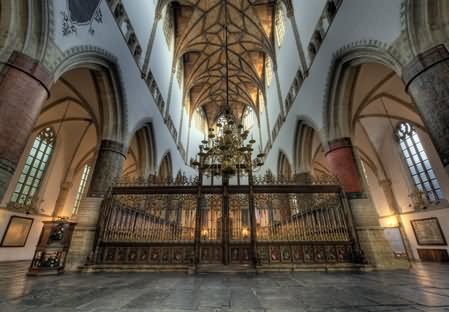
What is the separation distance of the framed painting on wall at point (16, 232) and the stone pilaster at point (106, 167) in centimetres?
754

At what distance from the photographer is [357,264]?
5.39m

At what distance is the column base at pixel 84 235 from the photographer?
5723 millimetres

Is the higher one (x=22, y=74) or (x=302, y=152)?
(x=302, y=152)

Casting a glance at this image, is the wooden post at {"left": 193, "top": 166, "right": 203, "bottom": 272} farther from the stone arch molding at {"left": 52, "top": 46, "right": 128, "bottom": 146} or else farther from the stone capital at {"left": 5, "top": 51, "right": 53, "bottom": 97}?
the stone capital at {"left": 5, "top": 51, "right": 53, "bottom": 97}

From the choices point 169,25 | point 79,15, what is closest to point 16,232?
point 79,15

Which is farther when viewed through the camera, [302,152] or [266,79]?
[266,79]

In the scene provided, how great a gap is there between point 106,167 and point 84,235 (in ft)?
8.06

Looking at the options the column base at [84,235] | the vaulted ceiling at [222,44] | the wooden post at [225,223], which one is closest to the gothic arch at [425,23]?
the wooden post at [225,223]

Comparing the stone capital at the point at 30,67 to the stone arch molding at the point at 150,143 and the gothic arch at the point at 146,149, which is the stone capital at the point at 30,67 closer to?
the stone arch molding at the point at 150,143

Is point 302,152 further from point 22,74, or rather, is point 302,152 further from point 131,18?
point 22,74

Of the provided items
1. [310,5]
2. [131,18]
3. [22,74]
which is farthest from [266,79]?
[22,74]

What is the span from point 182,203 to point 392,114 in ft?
41.5

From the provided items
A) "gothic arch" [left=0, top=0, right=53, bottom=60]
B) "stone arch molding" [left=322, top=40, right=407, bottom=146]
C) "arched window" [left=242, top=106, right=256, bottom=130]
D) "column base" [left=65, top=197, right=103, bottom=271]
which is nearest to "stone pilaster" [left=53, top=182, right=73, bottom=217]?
"column base" [left=65, top=197, right=103, bottom=271]

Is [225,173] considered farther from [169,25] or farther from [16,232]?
[169,25]
